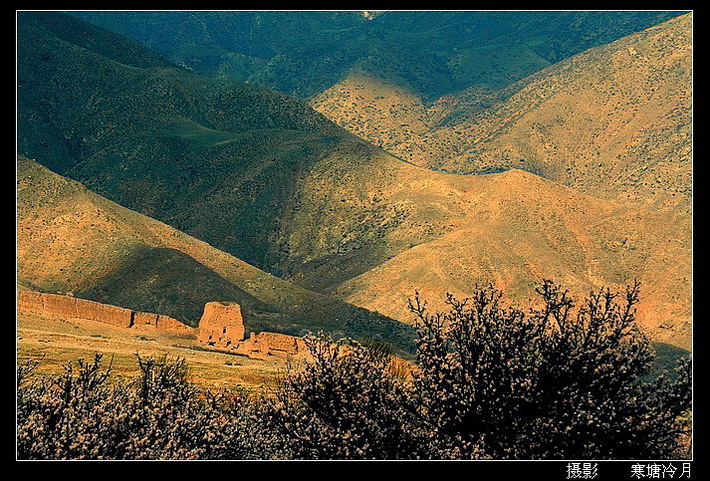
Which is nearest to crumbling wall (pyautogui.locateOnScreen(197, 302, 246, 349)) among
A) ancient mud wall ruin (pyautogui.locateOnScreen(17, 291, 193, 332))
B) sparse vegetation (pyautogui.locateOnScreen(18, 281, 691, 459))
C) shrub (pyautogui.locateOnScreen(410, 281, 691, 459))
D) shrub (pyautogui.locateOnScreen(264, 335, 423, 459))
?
ancient mud wall ruin (pyautogui.locateOnScreen(17, 291, 193, 332))

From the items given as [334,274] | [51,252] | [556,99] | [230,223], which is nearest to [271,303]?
[51,252]

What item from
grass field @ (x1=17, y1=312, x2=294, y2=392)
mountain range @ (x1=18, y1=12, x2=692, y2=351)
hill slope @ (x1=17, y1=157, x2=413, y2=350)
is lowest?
grass field @ (x1=17, y1=312, x2=294, y2=392)

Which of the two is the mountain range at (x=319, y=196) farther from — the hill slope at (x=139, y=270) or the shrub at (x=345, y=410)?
the shrub at (x=345, y=410)

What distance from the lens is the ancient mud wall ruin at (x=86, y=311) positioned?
164ft

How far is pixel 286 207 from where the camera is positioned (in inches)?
4311

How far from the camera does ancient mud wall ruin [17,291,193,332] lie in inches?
1969

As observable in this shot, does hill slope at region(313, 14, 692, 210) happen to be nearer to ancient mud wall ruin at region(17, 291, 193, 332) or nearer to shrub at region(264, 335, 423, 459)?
ancient mud wall ruin at region(17, 291, 193, 332)

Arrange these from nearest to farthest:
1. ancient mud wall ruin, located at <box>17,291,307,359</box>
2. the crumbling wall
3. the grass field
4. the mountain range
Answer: the grass field, ancient mud wall ruin, located at <box>17,291,307,359</box>, the crumbling wall, the mountain range

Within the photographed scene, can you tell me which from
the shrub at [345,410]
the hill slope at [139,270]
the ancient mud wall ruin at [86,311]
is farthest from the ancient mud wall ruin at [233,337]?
the shrub at [345,410]

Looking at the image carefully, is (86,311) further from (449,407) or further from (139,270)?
(449,407)

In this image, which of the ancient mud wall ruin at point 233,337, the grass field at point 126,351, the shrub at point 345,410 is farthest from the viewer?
the ancient mud wall ruin at point 233,337

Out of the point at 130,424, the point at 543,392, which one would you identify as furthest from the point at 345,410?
the point at 130,424

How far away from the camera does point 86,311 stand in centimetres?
5150

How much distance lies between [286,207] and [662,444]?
89431mm
